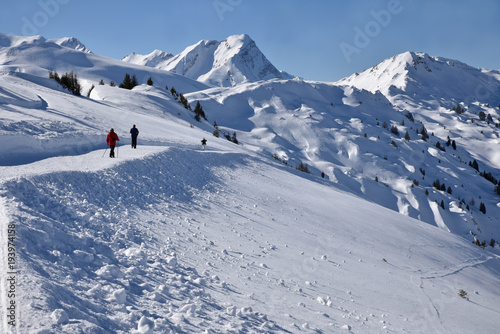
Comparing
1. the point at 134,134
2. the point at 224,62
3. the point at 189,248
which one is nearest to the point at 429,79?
the point at 224,62

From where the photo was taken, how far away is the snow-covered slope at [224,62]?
15000 cm

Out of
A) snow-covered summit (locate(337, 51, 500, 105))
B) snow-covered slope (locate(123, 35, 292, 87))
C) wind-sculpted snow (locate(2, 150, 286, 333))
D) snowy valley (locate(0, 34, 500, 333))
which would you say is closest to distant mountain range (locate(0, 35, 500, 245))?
snowy valley (locate(0, 34, 500, 333))

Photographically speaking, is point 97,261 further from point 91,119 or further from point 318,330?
point 91,119

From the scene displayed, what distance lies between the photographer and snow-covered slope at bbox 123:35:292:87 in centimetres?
15000

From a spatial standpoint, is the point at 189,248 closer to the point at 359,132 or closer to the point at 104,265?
the point at 104,265

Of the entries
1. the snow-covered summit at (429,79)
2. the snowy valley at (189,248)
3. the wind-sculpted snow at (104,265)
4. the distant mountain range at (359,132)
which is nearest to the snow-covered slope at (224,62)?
the snow-covered summit at (429,79)

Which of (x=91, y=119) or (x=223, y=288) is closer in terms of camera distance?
(x=223, y=288)

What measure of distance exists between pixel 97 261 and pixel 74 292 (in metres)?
0.95

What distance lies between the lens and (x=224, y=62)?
522 ft

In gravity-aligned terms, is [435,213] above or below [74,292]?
above

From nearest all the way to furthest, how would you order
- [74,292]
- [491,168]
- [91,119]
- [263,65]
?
1. [74,292]
2. [91,119]
3. [491,168]
4. [263,65]

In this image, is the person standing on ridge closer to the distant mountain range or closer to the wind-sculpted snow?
the distant mountain range

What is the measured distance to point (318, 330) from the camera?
5.00 m

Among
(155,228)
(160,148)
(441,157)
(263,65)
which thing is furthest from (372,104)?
(263,65)
